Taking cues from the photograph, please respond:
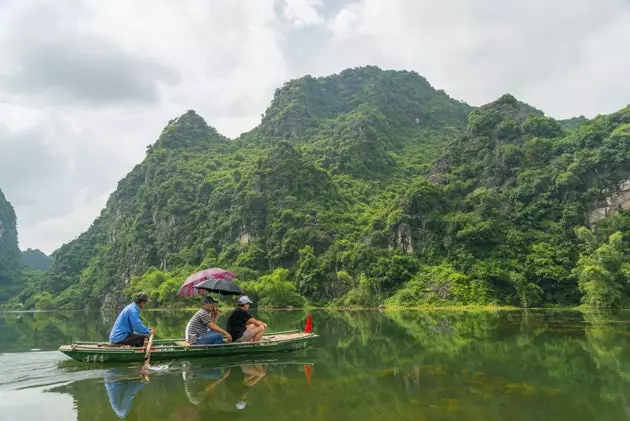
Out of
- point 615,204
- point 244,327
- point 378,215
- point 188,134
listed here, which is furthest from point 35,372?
point 188,134

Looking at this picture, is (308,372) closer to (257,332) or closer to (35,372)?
(257,332)

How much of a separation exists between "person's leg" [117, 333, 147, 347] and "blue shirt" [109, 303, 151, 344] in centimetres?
8

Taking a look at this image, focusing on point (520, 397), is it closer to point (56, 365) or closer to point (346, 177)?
point (56, 365)

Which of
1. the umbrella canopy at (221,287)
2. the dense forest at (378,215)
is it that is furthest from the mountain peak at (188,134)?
the umbrella canopy at (221,287)

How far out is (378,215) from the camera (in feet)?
212

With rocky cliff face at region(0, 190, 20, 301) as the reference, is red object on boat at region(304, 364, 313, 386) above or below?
below

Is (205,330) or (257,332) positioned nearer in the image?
(205,330)

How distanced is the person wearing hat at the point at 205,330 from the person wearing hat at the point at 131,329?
3.62ft

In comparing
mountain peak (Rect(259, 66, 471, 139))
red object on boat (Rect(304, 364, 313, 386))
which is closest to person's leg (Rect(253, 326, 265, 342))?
red object on boat (Rect(304, 364, 313, 386))

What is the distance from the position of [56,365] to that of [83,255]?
120m

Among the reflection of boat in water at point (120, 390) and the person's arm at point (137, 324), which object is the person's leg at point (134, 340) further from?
the reflection of boat in water at point (120, 390)

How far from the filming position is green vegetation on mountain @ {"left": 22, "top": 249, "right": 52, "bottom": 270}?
174500 millimetres

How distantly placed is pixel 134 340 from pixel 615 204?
49.0 m

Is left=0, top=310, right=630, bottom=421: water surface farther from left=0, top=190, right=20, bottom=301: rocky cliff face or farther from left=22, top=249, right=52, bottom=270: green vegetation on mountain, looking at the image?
left=22, top=249, right=52, bottom=270: green vegetation on mountain
